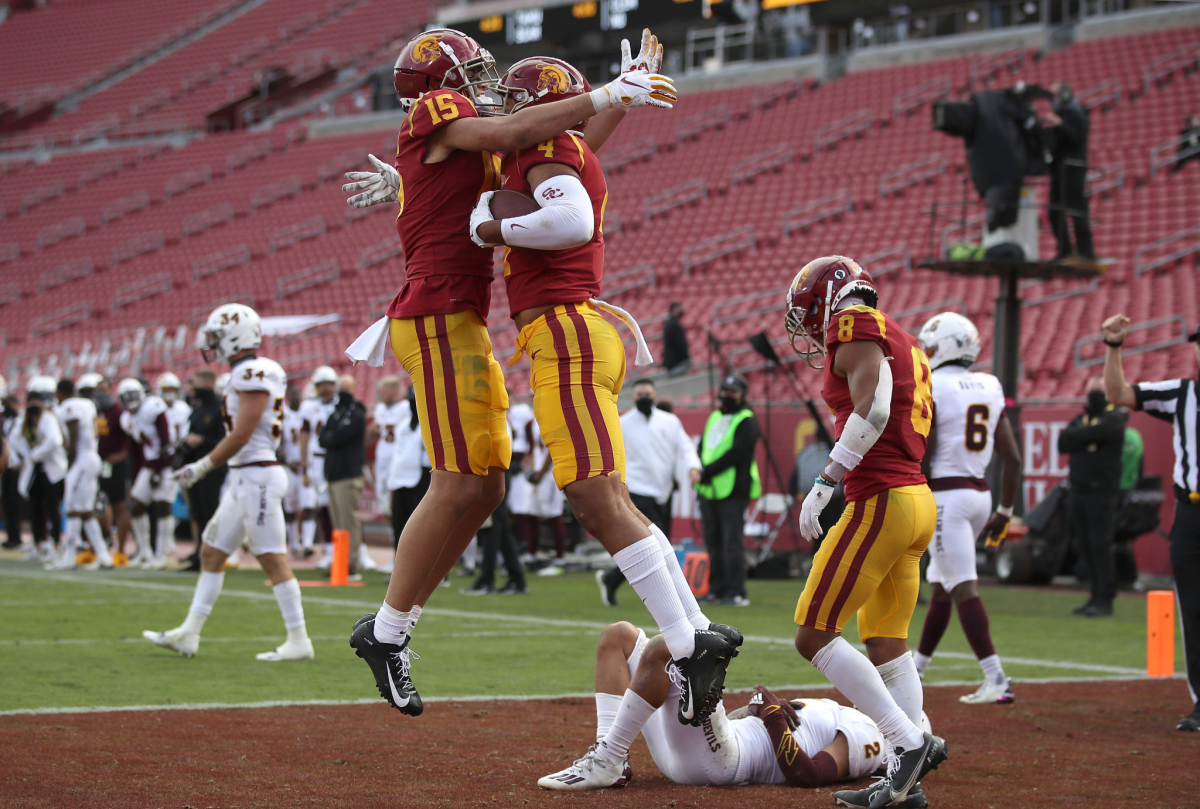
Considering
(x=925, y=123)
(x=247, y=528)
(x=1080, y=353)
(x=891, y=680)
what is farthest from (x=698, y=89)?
(x=891, y=680)

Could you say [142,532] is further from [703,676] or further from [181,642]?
[703,676]

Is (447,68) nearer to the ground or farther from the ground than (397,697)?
farther from the ground

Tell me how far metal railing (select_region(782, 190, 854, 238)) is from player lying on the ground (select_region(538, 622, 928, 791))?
2048 centimetres

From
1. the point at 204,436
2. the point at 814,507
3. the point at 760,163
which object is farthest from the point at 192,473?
the point at 760,163

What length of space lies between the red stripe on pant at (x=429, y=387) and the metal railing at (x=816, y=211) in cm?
2089

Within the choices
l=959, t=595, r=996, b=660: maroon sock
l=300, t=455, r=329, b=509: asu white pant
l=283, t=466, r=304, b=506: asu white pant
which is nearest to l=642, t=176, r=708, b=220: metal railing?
l=300, t=455, r=329, b=509: asu white pant

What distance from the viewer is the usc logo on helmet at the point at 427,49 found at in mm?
4824

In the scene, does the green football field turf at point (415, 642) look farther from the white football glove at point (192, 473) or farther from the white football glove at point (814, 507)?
the white football glove at point (814, 507)

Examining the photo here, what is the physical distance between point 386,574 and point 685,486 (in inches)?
156

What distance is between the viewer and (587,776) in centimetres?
484

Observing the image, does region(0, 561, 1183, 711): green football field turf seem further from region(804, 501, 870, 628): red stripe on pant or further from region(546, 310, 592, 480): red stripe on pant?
region(546, 310, 592, 480): red stripe on pant

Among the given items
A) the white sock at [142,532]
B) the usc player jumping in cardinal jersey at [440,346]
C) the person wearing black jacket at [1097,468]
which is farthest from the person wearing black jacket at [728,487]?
the usc player jumping in cardinal jersey at [440,346]

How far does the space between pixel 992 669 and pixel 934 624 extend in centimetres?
48

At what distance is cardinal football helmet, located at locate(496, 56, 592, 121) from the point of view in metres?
4.65
